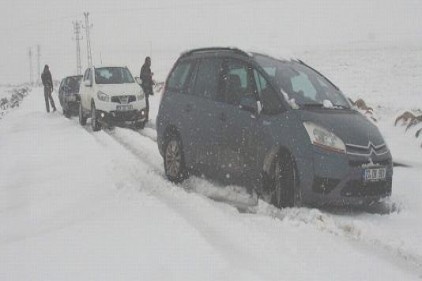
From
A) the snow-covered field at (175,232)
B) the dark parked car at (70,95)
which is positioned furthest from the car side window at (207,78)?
the dark parked car at (70,95)

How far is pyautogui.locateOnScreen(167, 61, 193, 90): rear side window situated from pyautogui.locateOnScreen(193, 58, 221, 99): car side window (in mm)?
366

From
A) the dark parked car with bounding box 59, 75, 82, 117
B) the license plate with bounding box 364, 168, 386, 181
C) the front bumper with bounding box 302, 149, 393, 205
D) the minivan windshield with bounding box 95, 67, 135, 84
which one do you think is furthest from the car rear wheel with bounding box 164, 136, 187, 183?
the dark parked car with bounding box 59, 75, 82, 117

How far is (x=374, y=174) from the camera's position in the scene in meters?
5.67

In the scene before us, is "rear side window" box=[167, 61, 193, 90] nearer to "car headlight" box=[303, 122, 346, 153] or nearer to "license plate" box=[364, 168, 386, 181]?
"car headlight" box=[303, 122, 346, 153]

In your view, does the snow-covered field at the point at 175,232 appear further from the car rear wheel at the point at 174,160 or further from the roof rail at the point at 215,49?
the roof rail at the point at 215,49

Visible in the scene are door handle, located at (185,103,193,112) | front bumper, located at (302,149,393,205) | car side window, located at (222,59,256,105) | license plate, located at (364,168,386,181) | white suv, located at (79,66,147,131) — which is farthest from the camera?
white suv, located at (79,66,147,131)

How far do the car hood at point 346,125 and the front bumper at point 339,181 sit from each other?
21cm


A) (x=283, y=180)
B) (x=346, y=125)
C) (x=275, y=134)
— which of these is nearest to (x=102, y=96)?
(x=275, y=134)

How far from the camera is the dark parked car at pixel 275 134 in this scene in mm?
5570

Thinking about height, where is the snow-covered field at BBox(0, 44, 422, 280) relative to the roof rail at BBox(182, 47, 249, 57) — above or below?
below

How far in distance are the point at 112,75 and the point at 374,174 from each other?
1164cm

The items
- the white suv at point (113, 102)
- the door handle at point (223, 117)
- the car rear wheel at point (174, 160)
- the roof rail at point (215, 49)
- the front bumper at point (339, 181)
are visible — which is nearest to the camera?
the front bumper at point (339, 181)

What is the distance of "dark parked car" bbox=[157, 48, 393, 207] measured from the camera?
5570 millimetres

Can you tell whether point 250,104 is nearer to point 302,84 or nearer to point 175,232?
point 302,84
